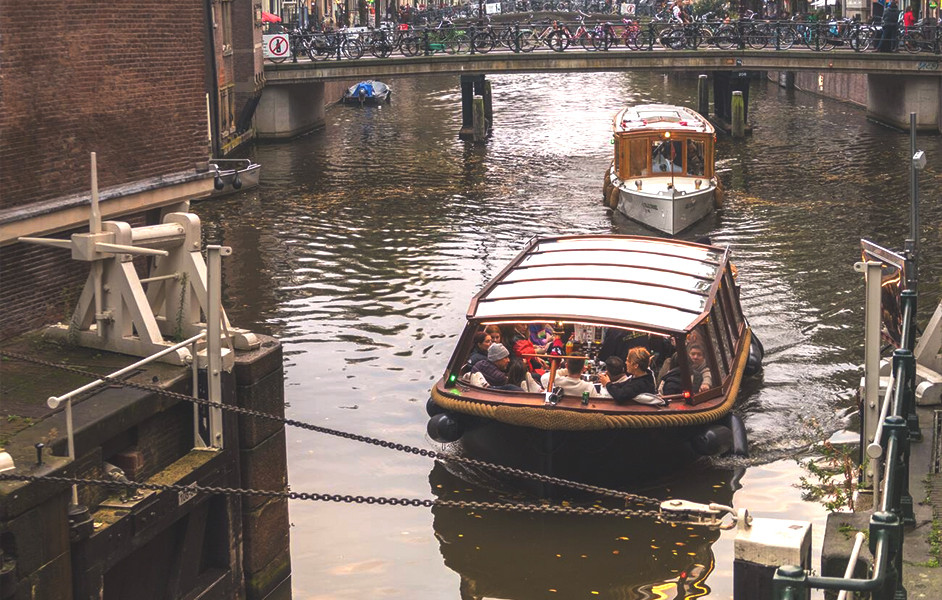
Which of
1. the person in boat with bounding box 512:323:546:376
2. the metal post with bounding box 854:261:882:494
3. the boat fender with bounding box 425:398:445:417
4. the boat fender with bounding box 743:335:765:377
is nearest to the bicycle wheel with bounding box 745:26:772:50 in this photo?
the boat fender with bounding box 743:335:765:377

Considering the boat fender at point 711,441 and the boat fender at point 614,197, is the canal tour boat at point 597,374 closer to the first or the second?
the boat fender at point 711,441

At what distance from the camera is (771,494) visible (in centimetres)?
1611

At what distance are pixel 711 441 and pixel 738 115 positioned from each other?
3316cm

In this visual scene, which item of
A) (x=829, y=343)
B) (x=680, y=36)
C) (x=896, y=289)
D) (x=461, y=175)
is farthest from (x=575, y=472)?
(x=680, y=36)

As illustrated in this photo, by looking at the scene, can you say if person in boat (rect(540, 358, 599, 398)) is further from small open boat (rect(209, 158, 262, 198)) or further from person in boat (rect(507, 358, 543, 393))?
small open boat (rect(209, 158, 262, 198))

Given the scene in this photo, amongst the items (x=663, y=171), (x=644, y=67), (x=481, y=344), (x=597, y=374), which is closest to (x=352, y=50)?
(x=644, y=67)

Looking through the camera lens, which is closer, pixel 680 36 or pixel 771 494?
pixel 771 494

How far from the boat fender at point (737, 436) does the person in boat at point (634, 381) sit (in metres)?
1.59

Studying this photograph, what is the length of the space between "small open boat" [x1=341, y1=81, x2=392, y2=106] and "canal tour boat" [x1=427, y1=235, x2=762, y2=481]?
4445cm

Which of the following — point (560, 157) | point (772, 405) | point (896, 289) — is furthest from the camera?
point (560, 157)

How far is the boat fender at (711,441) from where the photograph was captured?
50.6 feet

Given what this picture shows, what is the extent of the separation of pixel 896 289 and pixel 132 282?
677 cm

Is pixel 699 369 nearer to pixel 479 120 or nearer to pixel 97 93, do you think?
pixel 97 93

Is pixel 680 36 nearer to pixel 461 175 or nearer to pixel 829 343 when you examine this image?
pixel 461 175
